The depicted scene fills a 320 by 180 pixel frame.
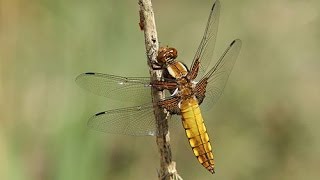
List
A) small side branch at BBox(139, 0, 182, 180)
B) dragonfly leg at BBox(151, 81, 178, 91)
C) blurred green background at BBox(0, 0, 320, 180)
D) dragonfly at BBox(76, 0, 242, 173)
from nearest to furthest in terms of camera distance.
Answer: small side branch at BBox(139, 0, 182, 180) < dragonfly leg at BBox(151, 81, 178, 91) < dragonfly at BBox(76, 0, 242, 173) < blurred green background at BBox(0, 0, 320, 180)

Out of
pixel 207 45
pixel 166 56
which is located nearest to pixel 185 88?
pixel 166 56

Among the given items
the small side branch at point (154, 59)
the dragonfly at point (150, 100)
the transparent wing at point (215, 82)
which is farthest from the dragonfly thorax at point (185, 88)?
the small side branch at point (154, 59)

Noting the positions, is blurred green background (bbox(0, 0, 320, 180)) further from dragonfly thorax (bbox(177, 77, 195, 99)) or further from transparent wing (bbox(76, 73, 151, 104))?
dragonfly thorax (bbox(177, 77, 195, 99))

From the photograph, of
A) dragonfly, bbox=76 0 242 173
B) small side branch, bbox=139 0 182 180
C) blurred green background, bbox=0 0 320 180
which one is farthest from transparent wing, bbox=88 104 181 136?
small side branch, bbox=139 0 182 180

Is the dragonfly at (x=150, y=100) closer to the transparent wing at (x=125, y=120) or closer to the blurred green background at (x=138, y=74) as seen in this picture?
the transparent wing at (x=125, y=120)

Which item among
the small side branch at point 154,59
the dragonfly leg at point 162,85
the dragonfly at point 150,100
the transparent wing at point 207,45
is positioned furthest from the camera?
the transparent wing at point 207,45

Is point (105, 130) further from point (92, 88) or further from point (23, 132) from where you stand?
point (23, 132)

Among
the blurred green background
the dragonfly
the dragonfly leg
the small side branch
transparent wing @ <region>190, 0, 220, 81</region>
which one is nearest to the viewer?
the small side branch
